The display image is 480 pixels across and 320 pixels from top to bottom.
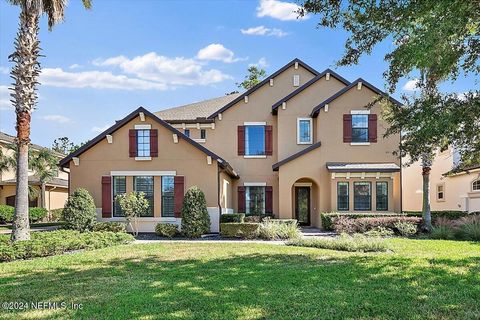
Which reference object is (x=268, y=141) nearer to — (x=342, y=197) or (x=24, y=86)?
(x=342, y=197)

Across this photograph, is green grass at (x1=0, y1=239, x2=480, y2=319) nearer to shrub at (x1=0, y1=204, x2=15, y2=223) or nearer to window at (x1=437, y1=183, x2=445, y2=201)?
window at (x1=437, y1=183, x2=445, y2=201)

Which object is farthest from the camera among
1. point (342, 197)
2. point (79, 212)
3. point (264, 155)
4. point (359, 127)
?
point (264, 155)

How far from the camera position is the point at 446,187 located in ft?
86.6

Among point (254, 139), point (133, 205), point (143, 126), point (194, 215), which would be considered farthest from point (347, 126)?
point (133, 205)

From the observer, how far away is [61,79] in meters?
24.0

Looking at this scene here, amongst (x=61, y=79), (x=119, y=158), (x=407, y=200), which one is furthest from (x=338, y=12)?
(x=407, y=200)

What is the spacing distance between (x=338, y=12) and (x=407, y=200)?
964 inches

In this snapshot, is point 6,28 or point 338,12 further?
point 6,28

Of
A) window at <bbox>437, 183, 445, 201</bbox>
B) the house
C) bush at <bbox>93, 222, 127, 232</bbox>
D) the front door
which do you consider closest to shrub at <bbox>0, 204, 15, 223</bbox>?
the house

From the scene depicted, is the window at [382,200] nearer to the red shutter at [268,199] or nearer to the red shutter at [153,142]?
the red shutter at [268,199]

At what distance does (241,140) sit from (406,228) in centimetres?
1069

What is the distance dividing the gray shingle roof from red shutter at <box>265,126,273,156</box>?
13.4ft

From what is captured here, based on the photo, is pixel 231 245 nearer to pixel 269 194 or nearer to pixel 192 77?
pixel 269 194

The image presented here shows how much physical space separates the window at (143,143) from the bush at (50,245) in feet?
18.7
